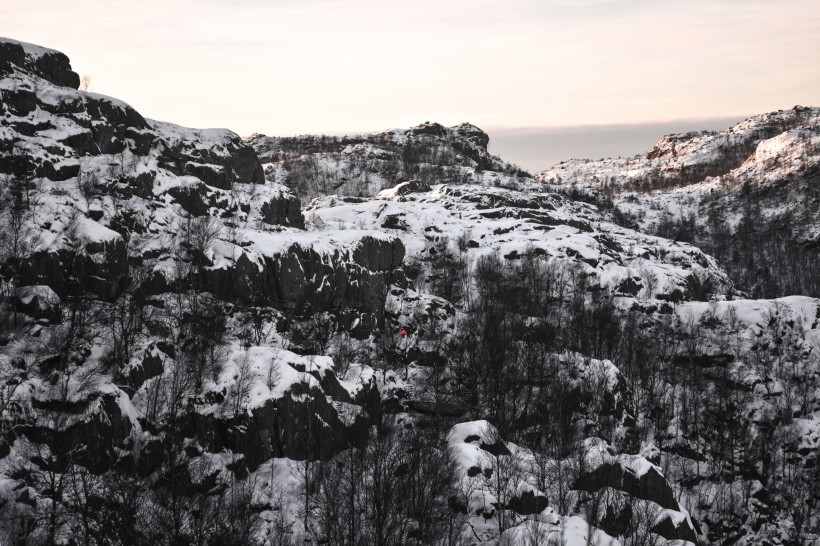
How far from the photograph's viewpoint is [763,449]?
3334 inches

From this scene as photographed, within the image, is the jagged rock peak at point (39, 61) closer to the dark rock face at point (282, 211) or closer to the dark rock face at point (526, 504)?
the dark rock face at point (282, 211)

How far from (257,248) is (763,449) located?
70.1m

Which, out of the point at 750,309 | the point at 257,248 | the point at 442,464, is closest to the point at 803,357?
the point at 750,309

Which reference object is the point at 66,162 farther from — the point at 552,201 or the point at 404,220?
the point at 552,201

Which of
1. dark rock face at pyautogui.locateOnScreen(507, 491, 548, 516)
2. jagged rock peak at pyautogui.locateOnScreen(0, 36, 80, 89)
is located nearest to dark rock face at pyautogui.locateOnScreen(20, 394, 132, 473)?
dark rock face at pyautogui.locateOnScreen(507, 491, 548, 516)

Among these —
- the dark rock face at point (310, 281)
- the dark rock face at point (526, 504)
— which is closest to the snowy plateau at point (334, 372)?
the dark rock face at point (526, 504)

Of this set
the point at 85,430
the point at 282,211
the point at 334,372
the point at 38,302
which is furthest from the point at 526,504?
the point at 282,211

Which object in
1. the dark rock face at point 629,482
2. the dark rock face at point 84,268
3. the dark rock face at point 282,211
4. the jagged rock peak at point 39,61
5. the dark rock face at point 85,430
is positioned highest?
the jagged rock peak at point 39,61

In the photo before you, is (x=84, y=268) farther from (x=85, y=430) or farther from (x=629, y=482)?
(x=629, y=482)

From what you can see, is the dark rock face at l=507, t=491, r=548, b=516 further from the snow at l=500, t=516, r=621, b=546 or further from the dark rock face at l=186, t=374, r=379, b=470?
the dark rock face at l=186, t=374, r=379, b=470

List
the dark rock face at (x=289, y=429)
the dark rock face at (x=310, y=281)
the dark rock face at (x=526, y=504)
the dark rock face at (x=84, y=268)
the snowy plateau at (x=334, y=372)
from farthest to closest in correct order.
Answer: the dark rock face at (x=310, y=281)
the dark rock face at (x=84, y=268)
the dark rock face at (x=289, y=429)
the dark rock face at (x=526, y=504)
the snowy plateau at (x=334, y=372)

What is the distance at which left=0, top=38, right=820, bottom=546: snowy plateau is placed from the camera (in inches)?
1996

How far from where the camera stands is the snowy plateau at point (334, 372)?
50688mm

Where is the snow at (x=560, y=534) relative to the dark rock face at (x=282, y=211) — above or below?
below
